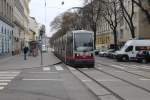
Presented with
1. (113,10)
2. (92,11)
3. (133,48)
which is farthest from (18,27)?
(133,48)

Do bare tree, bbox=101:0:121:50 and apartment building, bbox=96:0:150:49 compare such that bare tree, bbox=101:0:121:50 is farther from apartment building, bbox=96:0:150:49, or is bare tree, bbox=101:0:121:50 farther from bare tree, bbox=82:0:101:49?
apartment building, bbox=96:0:150:49

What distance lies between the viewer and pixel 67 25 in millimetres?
129500

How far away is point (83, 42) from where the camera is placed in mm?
36438

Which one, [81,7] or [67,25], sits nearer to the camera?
[81,7]

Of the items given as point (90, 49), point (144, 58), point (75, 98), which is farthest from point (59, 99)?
point (144, 58)

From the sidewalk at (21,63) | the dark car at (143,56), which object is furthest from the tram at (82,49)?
the dark car at (143,56)

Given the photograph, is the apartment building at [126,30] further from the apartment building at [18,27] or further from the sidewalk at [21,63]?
the apartment building at [18,27]

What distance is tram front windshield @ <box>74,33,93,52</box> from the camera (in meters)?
36.2

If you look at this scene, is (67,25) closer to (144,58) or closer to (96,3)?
(96,3)

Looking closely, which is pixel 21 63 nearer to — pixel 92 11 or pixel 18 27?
pixel 18 27

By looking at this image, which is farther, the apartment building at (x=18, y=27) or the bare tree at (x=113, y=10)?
the apartment building at (x=18, y=27)

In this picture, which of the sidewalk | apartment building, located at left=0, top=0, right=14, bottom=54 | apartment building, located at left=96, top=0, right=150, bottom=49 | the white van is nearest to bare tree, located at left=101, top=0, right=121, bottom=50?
apartment building, located at left=96, top=0, right=150, bottom=49

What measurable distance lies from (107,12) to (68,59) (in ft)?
127

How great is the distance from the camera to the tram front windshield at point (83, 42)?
36.2 meters
